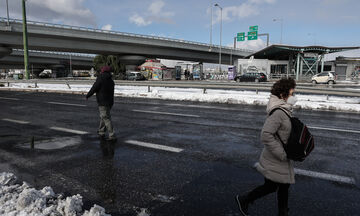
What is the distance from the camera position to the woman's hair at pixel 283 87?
2760 millimetres

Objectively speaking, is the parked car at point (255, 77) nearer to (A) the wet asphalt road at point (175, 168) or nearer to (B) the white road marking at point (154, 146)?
(A) the wet asphalt road at point (175, 168)

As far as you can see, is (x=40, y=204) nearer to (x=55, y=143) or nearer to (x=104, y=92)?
(x=55, y=143)

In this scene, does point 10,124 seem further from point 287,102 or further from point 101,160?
point 287,102

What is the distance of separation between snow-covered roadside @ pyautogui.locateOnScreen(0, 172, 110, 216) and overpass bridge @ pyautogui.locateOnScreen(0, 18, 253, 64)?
38537mm

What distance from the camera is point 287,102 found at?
2740mm

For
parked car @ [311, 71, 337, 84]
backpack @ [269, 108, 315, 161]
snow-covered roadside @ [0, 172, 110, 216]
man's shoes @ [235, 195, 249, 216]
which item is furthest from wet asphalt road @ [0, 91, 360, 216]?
parked car @ [311, 71, 337, 84]

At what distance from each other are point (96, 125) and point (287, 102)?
682cm

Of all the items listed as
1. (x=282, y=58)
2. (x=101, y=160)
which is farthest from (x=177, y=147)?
(x=282, y=58)

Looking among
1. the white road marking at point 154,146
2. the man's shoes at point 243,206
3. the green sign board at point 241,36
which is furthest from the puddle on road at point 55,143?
the green sign board at point 241,36

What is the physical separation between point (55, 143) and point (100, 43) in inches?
1710

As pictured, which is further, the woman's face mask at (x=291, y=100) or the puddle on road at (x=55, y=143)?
the puddle on road at (x=55, y=143)

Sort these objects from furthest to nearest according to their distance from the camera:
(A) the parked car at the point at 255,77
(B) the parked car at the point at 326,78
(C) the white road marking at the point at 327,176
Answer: (A) the parked car at the point at 255,77 → (B) the parked car at the point at 326,78 → (C) the white road marking at the point at 327,176

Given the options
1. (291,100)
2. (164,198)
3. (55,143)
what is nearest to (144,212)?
(164,198)

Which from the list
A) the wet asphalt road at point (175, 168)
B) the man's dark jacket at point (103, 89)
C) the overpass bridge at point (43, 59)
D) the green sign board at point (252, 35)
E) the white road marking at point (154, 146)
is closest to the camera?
the wet asphalt road at point (175, 168)
